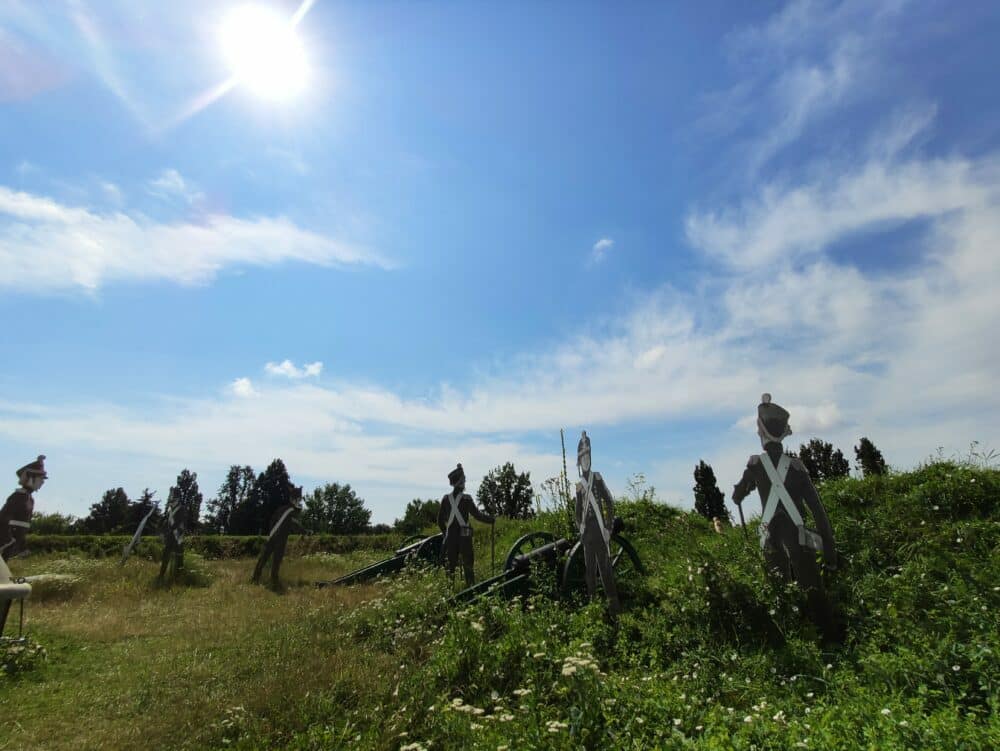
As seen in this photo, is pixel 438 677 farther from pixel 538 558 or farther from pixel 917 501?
pixel 917 501

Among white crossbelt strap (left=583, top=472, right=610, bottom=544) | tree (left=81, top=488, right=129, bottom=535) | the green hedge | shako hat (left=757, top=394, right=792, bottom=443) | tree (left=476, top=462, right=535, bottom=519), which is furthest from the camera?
tree (left=81, top=488, right=129, bottom=535)

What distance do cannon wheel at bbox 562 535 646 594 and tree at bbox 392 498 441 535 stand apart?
16.5m

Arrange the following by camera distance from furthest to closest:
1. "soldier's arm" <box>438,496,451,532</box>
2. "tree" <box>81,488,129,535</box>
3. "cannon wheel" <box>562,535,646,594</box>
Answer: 1. "tree" <box>81,488,129,535</box>
2. "soldier's arm" <box>438,496,451,532</box>
3. "cannon wheel" <box>562,535,646,594</box>

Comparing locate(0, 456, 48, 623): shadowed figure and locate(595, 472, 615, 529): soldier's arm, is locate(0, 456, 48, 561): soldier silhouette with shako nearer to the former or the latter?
locate(0, 456, 48, 623): shadowed figure

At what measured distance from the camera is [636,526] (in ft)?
39.5

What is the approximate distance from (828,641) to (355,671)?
463 cm

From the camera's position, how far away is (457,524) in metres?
9.68

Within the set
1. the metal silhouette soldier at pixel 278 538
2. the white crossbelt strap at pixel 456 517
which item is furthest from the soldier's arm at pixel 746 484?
the metal silhouette soldier at pixel 278 538

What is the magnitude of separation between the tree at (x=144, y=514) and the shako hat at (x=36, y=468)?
5.21 m

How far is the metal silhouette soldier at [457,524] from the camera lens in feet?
31.6

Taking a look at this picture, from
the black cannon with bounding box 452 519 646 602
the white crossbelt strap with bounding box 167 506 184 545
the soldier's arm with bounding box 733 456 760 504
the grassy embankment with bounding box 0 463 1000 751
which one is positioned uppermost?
the soldier's arm with bounding box 733 456 760 504

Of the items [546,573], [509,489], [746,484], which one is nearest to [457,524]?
[546,573]

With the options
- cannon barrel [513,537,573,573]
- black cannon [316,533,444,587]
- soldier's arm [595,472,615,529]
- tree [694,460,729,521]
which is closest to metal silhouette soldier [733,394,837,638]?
soldier's arm [595,472,615,529]

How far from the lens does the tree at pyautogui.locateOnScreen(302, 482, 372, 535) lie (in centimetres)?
4975
